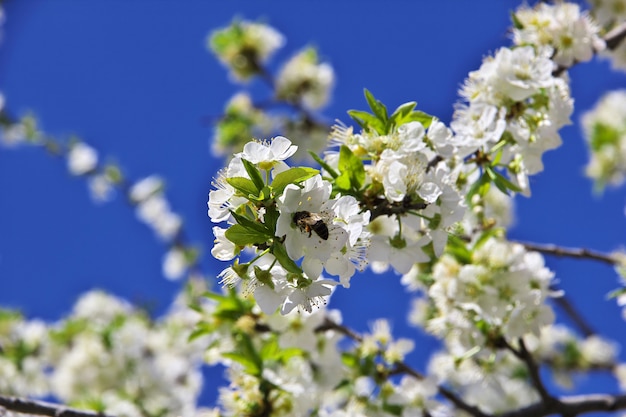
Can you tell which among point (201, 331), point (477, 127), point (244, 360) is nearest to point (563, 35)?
point (477, 127)

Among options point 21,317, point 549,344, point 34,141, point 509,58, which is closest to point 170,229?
point 34,141

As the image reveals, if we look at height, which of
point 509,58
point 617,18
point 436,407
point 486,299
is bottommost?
point 436,407

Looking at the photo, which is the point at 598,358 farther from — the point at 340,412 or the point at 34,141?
the point at 34,141

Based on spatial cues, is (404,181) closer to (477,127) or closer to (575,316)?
(477,127)

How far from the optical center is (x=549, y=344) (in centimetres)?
538

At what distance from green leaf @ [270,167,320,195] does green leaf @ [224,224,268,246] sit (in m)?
0.12

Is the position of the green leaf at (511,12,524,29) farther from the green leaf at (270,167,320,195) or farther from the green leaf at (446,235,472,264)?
the green leaf at (270,167,320,195)

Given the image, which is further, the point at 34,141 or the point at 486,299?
the point at 34,141

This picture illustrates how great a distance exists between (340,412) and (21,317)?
4092 mm

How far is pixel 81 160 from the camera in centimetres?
827

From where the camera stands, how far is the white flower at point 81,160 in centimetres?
795

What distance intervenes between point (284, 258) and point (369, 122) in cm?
64

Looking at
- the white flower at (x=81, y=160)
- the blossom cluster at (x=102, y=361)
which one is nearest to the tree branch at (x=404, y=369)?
the blossom cluster at (x=102, y=361)

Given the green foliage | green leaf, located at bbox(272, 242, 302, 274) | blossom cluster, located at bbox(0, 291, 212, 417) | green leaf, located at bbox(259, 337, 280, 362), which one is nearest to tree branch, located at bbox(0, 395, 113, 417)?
green leaf, located at bbox(259, 337, 280, 362)
